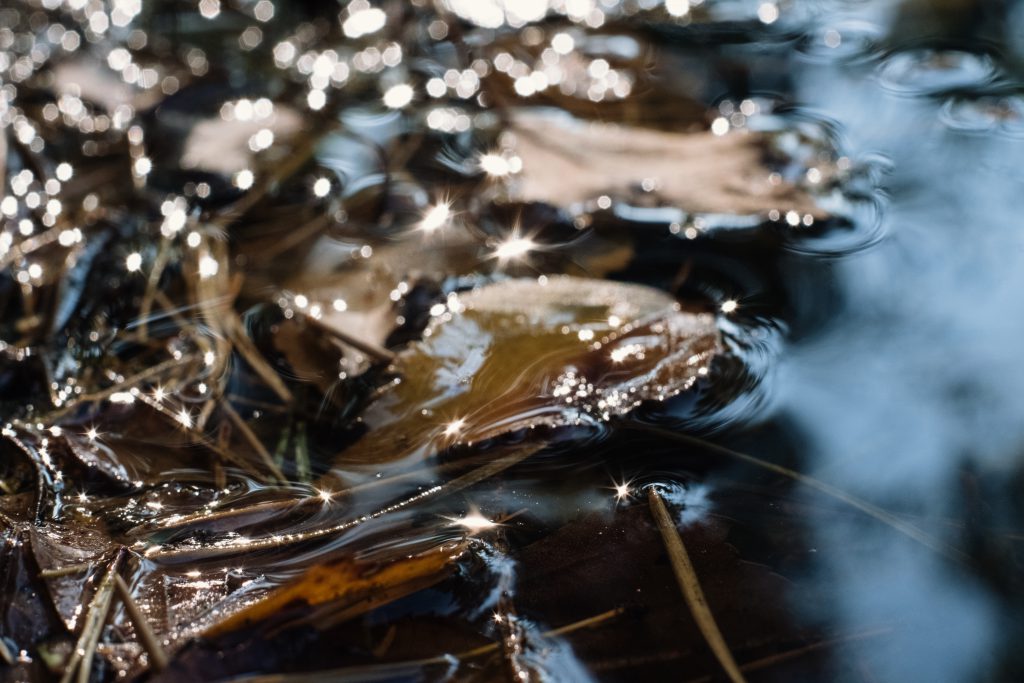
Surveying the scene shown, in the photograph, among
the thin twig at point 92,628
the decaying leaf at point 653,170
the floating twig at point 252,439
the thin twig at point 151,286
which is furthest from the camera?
the decaying leaf at point 653,170

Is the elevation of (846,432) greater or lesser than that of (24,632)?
lesser

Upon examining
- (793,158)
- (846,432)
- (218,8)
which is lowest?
(846,432)

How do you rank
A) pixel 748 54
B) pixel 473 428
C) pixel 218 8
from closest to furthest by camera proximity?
1. pixel 473 428
2. pixel 748 54
3. pixel 218 8

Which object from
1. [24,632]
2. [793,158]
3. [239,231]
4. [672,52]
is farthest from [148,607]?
[672,52]

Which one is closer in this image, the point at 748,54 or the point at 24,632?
the point at 24,632

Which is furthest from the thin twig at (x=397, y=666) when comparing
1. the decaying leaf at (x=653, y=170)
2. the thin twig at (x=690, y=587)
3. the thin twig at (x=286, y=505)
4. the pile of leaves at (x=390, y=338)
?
the decaying leaf at (x=653, y=170)

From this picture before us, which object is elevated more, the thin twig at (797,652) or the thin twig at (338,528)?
the thin twig at (338,528)

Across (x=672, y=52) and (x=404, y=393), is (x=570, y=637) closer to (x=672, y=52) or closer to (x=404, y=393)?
(x=404, y=393)

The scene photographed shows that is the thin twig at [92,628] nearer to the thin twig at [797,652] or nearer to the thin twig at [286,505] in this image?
the thin twig at [286,505]
